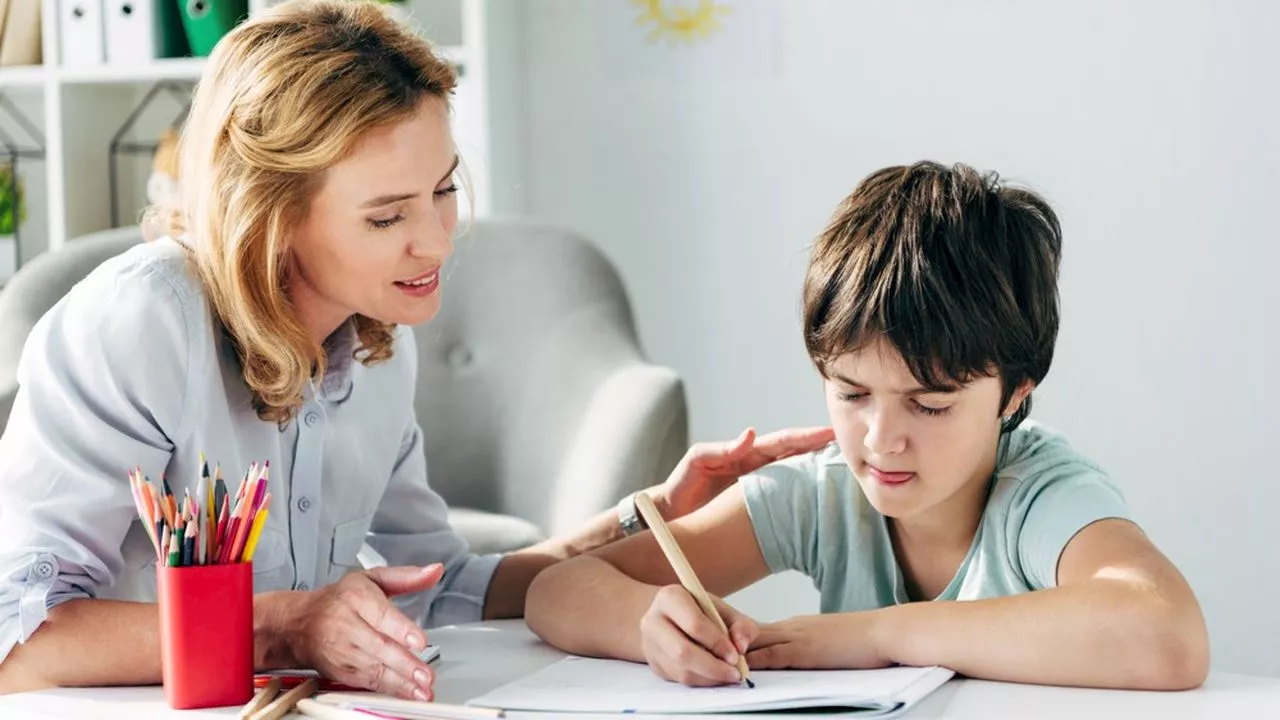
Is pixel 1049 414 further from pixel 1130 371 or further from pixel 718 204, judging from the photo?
pixel 718 204

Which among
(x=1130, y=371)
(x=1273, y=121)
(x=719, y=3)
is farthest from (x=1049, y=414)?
(x=719, y=3)

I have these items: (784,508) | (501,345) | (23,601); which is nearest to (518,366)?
(501,345)

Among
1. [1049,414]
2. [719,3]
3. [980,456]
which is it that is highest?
[719,3]

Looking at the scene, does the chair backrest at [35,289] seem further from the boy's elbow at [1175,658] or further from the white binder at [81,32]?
the boy's elbow at [1175,658]

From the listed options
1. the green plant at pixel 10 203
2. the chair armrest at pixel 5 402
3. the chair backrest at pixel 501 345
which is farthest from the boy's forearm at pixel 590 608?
the green plant at pixel 10 203

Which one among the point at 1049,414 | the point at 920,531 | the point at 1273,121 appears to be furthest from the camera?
the point at 1049,414

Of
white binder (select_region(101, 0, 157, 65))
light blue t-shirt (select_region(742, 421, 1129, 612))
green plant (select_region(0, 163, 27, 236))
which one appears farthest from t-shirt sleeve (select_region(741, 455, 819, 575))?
green plant (select_region(0, 163, 27, 236))

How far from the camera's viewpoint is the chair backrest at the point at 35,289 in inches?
68.6

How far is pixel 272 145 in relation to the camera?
118 centimetres

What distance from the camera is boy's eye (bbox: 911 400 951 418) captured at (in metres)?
1.11

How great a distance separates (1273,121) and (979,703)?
1780 millimetres

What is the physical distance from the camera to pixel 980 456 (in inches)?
45.8

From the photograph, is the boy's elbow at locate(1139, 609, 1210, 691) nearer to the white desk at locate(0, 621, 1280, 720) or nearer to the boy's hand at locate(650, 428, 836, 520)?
the white desk at locate(0, 621, 1280, 720)

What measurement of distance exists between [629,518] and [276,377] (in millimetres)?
379
